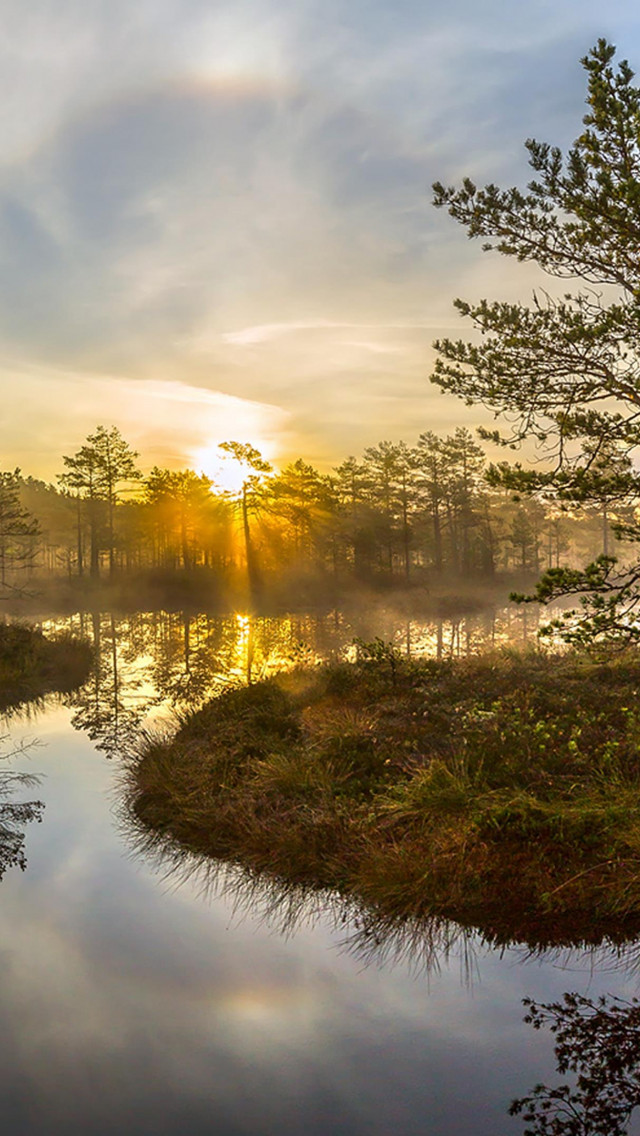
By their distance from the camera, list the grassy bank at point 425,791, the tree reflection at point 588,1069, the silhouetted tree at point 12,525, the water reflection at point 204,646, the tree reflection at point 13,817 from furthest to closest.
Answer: the silhouetted tree at point 12,525
the water reflection at point 204,646
the tree reflection at point 13,817
the grassy bank at point 425,791
the tree reflection at point 588,1069

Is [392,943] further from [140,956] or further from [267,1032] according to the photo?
[140,956]

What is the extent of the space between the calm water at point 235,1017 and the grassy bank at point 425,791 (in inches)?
25.0

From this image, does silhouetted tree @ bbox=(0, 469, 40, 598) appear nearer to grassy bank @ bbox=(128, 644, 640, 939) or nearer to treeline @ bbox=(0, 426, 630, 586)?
treeline @ bbox=(0, 426, 630, 586)

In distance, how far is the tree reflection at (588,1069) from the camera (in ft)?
15.0

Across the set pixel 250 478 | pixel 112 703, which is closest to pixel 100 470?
pixel 250 478

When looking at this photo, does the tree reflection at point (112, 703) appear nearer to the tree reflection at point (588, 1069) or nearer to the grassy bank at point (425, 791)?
the grassy bank at point (425, 791)

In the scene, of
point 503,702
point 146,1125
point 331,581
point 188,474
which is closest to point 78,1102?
point 146,1125

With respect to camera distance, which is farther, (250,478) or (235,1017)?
(250,478)

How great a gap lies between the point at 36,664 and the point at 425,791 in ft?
58.5

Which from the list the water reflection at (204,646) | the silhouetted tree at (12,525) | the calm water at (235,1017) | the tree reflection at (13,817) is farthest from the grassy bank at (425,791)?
the silhouetted tree at (12,525)

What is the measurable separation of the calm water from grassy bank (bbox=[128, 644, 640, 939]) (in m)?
0.64

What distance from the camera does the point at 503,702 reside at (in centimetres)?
1309

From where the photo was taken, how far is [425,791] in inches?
360

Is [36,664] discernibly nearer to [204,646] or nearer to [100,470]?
[204,646]
